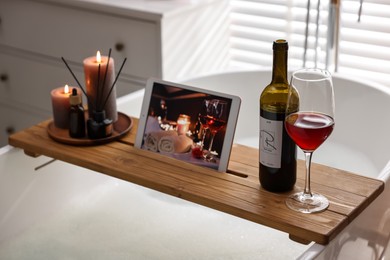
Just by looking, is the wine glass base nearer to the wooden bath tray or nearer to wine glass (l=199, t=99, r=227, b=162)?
the wooden bath tray

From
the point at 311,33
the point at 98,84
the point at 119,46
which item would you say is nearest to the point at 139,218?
the point at 98,84

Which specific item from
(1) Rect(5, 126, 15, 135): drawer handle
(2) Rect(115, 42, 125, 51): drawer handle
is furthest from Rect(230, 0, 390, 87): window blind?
(1) Rect(5, 126, 15, 135): drawer handle

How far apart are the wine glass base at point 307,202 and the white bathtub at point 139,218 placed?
82mm

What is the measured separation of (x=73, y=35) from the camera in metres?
2.81

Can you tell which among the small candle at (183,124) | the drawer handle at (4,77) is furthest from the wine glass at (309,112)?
the drawer handle at (4,77)

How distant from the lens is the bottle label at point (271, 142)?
1.46 m

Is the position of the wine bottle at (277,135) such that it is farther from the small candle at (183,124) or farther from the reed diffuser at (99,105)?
the reed diffuser at (99,105)

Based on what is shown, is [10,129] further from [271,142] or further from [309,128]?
[309,128]

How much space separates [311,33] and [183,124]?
52.5 inches

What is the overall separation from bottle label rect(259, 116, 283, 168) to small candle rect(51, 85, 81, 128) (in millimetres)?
585

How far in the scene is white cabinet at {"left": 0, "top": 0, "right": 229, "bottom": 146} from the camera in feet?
8.55

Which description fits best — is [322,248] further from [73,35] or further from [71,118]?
[73,35]

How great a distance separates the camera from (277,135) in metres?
1.46

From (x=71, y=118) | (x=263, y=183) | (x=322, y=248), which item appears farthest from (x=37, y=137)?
(x=322, y=248)
